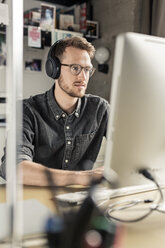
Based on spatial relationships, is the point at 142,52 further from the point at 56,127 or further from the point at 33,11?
A: the point at 33,11

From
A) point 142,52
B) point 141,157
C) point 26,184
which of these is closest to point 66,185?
point 26,184

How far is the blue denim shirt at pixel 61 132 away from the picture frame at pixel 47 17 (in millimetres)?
1614

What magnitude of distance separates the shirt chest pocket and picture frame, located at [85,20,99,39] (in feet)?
6.22

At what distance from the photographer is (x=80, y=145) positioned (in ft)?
4.47

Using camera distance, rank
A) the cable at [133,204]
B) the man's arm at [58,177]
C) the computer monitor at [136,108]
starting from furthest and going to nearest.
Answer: the man's arm at [58,177], the cable at [133,204], the computer monitor at [136,108]

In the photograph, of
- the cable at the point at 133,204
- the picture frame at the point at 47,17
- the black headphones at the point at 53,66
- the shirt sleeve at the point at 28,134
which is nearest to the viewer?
the cable at the point at 133,204

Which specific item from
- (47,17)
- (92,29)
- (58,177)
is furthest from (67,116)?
(92,29)

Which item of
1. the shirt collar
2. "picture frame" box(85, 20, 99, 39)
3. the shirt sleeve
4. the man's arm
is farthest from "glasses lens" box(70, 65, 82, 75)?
"picture frame" box(85, 20, 99, 39)

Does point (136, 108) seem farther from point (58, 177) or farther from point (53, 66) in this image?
point (53, 66)

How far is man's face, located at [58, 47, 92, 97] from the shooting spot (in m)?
1.34

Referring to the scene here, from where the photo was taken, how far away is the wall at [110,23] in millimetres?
2801

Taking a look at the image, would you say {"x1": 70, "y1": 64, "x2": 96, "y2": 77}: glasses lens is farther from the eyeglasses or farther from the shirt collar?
the shirt collar

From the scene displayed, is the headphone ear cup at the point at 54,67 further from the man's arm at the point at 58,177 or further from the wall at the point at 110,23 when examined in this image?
the wall at the point at 110,23

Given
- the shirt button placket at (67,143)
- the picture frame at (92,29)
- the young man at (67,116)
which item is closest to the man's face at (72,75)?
the young man at (67,116)
